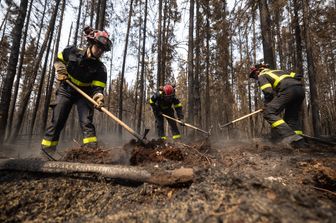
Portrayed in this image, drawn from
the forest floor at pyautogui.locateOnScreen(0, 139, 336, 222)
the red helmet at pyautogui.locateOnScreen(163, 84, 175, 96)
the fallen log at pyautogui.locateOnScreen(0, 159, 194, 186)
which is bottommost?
the forest floor at pyautogui.locateOnScreen(0, 139, 336, 222)

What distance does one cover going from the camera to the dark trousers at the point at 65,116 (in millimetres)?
3047

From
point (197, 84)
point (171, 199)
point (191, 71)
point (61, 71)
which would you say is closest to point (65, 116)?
point (61, 71)

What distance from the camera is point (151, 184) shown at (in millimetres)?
1617

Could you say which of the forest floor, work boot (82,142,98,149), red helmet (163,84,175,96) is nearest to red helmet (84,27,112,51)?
work boot (82,142,98,149)

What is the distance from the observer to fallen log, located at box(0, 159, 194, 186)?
1579 mm

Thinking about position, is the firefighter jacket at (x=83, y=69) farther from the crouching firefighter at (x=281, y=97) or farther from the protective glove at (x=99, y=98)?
the crouching firefighter at (x=281, y=97)

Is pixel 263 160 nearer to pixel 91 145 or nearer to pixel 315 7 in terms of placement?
pixel 91 145

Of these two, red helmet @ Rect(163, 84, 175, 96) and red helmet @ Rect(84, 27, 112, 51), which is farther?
red helmet @ Rect(163, 84, 175, 96)

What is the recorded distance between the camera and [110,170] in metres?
1.75

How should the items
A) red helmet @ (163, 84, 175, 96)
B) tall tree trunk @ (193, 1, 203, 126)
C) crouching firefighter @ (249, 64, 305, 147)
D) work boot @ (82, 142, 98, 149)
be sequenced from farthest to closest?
tall tree trunk @ (193, 1, 203, 126) → red helmet @ (163, 84, 175, 96) → crouching firefighter @ (249, 64, 305, 147) → work boot @ (82, 142, 98, 149)

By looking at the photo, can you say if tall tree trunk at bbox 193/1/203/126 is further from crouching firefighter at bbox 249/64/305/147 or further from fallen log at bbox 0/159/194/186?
fallen log at bbox 0/159/194/186

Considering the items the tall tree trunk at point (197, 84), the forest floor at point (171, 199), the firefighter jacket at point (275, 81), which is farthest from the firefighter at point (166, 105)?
the forest floor at point (171, 199)

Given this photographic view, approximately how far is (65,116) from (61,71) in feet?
2.40

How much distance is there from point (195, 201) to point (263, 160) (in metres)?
2.05
